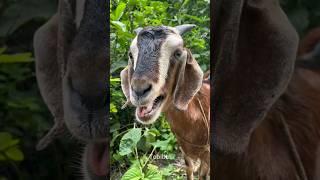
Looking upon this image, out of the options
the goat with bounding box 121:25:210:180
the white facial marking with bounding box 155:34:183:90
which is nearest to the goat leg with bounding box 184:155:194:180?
the goat with bounding box 121:25:210:180

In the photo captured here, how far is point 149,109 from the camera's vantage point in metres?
1.41

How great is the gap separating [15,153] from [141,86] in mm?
388

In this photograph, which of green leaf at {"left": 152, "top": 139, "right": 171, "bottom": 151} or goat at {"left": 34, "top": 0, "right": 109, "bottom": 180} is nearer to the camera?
goat at {"left": 34, "top": 0, "right": 109, "bottom": 180}

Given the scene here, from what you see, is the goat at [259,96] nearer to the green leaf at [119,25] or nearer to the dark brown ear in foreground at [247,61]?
the dark brown ear in foreground at [247,61]

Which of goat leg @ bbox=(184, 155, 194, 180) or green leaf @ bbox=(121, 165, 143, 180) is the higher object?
goat leg @ bbox=(184, 155, 194, 180)

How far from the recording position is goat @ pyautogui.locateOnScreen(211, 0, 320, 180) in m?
1.40

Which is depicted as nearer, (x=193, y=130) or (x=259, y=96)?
(x=259, y=96)

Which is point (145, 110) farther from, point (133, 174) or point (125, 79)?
point (133, 174)

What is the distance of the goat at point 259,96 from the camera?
1.40m

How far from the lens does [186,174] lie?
4.93ft

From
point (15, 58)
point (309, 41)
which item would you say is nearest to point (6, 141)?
point (15, 58)

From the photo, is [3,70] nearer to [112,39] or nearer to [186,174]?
[112,39]

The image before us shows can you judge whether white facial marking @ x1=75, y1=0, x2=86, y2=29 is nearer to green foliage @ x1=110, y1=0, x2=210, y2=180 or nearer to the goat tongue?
green foliage @ x1=110, y1=0, x2=210, y2=180

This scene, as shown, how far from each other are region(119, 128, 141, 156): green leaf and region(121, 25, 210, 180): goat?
44 millimetres
